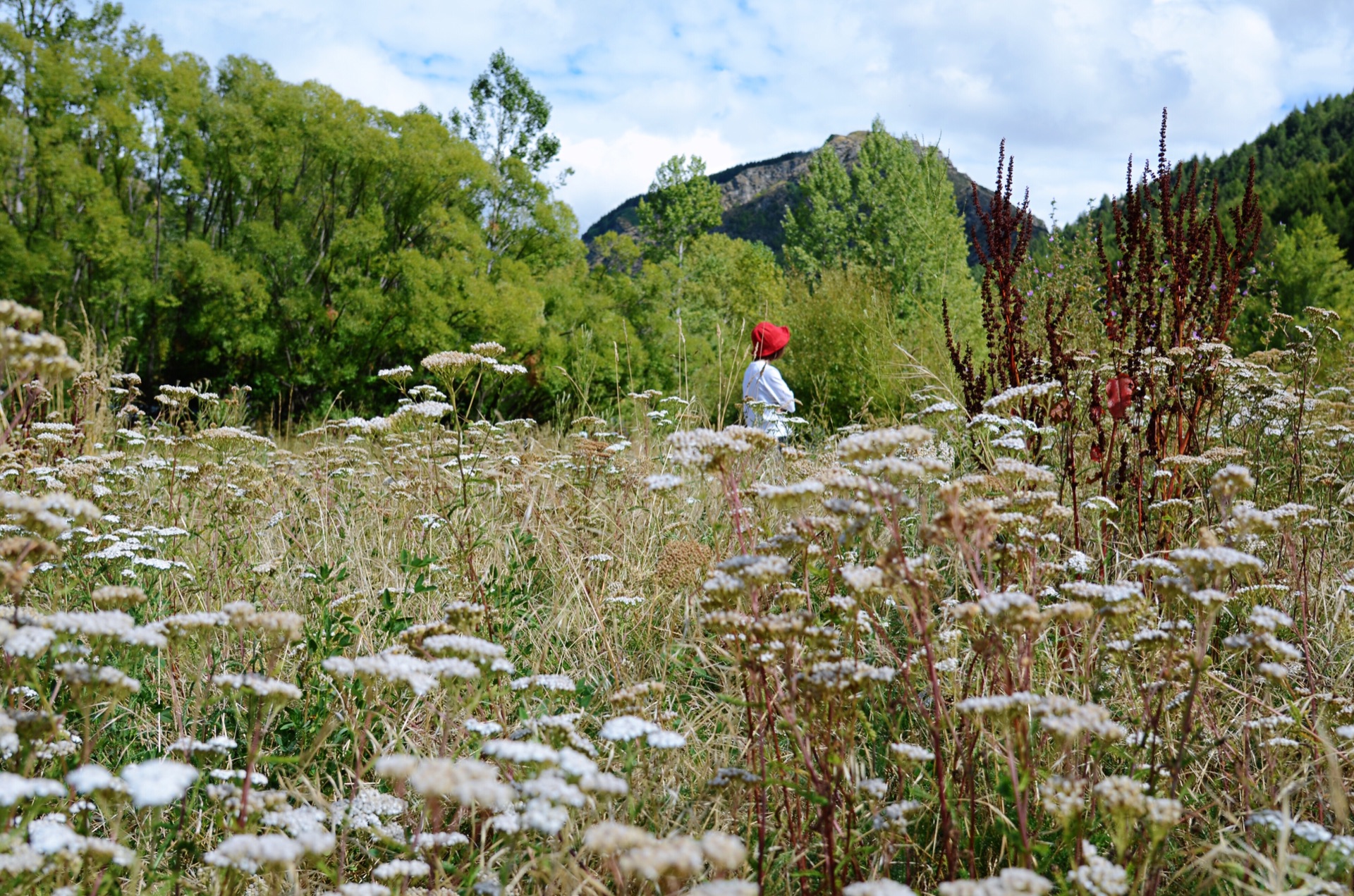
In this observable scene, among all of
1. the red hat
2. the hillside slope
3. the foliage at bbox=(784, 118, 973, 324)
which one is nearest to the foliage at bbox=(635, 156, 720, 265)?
the foliage at bbox=(784, 118, 973, 324)

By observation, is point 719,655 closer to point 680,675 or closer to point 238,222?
point 680,675

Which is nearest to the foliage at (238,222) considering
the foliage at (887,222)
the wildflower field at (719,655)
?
the foliage at (887,222)

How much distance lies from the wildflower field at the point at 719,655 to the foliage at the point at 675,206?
38.5 meters

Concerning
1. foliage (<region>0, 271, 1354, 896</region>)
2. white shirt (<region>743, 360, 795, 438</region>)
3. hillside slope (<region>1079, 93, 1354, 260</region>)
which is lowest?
foliage (<region>0, 271, 1354, 896</region>)

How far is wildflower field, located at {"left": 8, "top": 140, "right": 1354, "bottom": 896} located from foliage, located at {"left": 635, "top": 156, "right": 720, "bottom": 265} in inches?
1517

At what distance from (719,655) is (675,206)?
4116 centimetres

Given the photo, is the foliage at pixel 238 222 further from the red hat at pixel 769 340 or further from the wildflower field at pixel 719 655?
the wildflower field at pixel 719 655

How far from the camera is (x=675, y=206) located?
1674 inches

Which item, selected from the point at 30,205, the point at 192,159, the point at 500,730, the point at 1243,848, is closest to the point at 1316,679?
the point at 1243,848

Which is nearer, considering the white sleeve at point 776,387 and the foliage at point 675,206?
the white sleeve at point 776,387

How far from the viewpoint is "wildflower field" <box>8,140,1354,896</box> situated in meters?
1.65

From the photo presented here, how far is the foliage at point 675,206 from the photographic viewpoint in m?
42.5

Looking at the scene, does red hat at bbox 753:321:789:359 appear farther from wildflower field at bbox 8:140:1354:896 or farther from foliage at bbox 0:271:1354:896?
foliage at bbox 0:271:1354:896

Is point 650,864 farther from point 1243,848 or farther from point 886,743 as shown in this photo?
point 886,743
